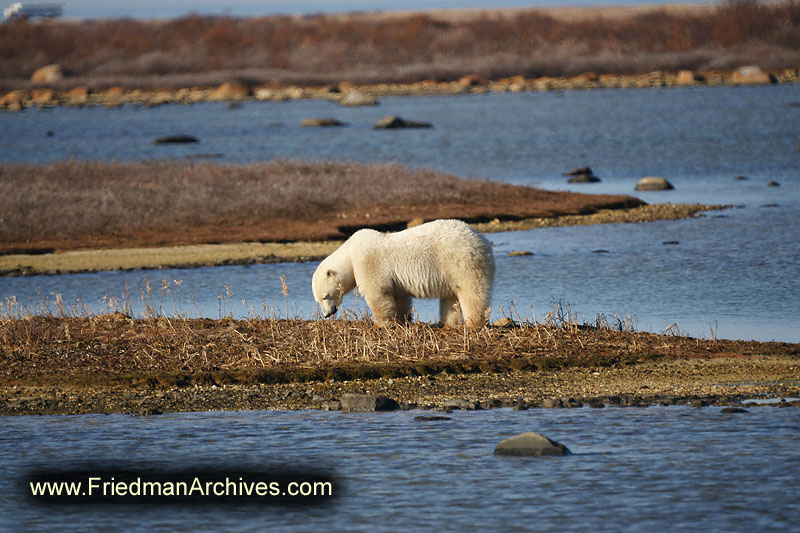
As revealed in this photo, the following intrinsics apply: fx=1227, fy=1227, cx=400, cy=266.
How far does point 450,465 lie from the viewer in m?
10.8

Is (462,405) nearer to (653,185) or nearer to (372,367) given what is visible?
(372,367)

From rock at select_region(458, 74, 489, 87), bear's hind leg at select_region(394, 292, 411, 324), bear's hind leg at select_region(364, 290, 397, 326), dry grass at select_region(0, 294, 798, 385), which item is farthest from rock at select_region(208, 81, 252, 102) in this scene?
bear's hind leg at select_region(364, 290, 397, 326)

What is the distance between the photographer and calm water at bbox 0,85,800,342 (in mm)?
19875

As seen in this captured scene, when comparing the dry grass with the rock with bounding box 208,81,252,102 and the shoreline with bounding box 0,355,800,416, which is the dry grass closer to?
the shoreline with bounding box 0,355,800,416

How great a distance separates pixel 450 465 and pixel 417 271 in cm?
451

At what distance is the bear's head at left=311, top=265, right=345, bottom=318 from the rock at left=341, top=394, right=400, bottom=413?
296cm

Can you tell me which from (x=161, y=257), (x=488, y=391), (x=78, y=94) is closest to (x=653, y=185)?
(x=161, y=257)

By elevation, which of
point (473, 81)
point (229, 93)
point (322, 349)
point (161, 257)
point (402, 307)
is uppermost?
point (473, 81)

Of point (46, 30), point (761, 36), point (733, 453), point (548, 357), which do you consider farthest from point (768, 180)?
point (46, 30)

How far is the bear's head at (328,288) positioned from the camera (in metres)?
15.6

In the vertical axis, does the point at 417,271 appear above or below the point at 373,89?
below

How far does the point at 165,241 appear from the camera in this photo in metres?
29.1

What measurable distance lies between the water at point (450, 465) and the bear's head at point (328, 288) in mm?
3086

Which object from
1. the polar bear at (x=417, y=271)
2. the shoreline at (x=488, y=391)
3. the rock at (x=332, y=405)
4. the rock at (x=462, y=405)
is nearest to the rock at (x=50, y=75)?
the polar bear at (x=417, y=271)
